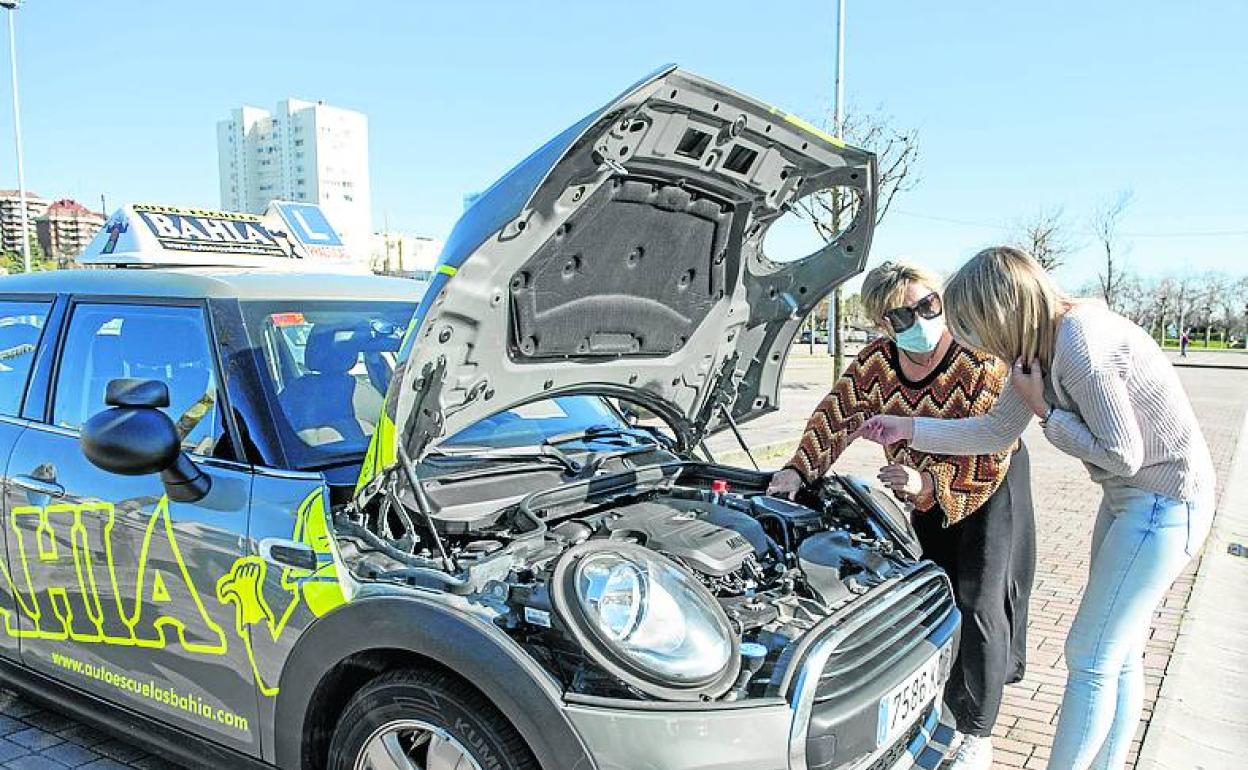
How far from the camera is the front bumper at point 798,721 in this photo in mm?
1964

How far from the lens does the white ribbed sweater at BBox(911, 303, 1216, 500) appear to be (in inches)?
98.0

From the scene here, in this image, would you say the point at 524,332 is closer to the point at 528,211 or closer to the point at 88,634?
the point at 528,211

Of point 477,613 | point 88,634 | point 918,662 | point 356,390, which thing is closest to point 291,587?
point 477,613

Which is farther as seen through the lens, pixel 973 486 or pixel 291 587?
pixel 973 486

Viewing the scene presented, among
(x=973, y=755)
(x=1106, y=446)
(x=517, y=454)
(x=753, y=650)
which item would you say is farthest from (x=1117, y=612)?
(x=517, y=454)

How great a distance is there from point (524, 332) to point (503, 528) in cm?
65

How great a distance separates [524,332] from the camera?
9.80ft

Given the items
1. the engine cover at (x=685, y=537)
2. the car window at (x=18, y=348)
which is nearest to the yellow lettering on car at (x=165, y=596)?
the car window at (x=18, y=348)

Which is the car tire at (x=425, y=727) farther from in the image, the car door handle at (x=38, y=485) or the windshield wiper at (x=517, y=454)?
the car door handle at (x=38, y=485)

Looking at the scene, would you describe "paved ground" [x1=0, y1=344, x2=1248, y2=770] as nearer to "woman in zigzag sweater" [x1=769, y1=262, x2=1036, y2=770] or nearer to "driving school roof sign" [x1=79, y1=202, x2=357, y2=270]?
"woman in zigzag sweater" [x1=769, y1=262, x2=1036, y2=770]

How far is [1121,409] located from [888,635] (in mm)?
891

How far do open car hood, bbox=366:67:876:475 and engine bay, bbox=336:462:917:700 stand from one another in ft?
0.95

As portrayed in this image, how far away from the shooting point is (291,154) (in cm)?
2784

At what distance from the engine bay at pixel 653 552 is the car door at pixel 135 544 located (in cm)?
49
